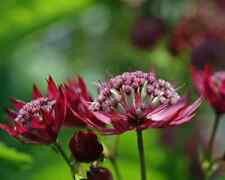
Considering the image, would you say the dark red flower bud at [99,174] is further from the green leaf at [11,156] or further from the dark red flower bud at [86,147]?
the green leaf at [11,156]

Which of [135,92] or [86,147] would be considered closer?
[86,147]

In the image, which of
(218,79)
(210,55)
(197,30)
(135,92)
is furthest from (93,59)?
(135,92)

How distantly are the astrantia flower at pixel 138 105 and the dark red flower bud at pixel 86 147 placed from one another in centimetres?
3

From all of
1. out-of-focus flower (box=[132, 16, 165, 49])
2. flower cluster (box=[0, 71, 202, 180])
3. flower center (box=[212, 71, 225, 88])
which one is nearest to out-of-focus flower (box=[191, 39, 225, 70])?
out-of-focus flower (box=[132, 16, 165, 49])

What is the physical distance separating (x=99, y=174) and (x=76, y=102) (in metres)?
0.17

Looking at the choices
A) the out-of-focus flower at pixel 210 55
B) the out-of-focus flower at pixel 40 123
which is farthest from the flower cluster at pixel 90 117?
the out-of-focus flower at pixel 210 55

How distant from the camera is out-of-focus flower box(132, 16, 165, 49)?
3453 mm

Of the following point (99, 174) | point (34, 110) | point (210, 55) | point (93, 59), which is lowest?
point (93, 59)

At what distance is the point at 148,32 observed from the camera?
3445mm

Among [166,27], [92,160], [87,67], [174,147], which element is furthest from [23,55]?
[92,160]

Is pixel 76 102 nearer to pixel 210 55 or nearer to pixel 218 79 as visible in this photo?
pixel 218 79

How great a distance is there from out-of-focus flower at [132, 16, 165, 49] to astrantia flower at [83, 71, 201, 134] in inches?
56.2

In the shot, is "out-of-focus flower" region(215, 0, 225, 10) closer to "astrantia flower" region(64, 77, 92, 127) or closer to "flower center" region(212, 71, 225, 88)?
"flower center" region(212, 71, 225, 88)

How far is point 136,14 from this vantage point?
3848 mm
